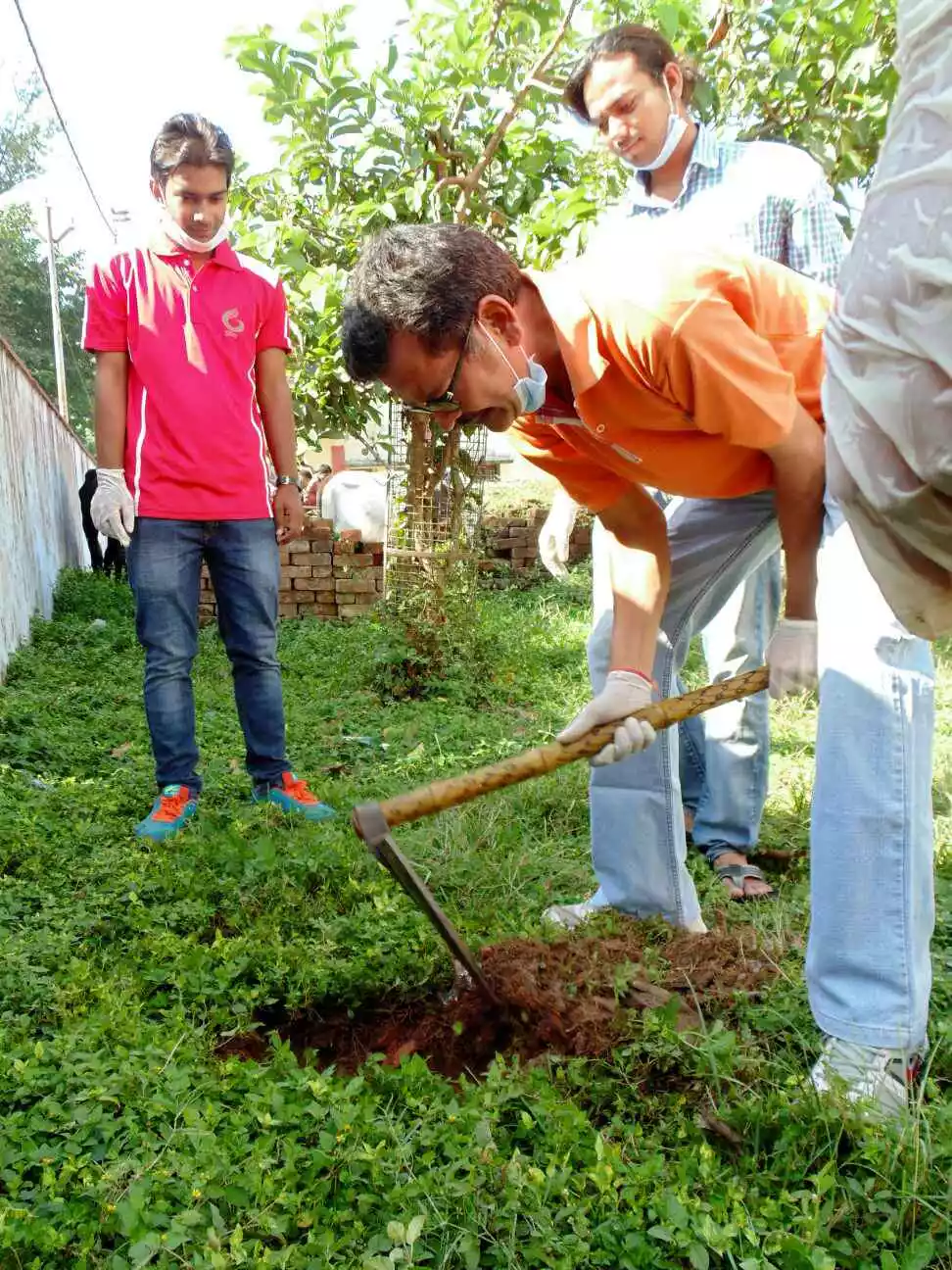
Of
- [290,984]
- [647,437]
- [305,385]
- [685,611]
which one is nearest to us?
[647,437]

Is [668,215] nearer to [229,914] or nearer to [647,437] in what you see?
[647,437]

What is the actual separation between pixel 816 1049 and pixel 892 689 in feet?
2.19

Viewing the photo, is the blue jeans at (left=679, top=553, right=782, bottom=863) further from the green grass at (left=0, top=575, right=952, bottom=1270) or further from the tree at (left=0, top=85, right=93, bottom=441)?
the tree at (left=0, top=85, right=93, bottom=441)

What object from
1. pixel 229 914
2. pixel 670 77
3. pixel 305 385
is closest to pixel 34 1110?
pixel 229 914

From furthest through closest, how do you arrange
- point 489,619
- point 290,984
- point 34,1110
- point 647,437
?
point 489,619
point 290,984
point 647,437
point 34,1110

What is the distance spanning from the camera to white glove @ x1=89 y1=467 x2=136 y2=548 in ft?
10.5

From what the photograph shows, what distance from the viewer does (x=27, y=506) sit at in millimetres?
6883

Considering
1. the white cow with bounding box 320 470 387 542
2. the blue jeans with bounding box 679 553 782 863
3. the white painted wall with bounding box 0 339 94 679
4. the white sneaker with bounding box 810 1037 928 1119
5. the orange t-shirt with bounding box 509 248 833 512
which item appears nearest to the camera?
the white sneaker with bounding box 810 1037 928 1119

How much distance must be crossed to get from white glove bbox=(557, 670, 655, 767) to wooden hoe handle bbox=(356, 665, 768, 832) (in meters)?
0.02

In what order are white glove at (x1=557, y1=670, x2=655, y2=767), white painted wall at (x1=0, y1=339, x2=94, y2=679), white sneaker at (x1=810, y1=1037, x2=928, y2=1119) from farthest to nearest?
white painted wall at (x1=0, y1=339, x2=94, y2=679)
white glove at (x1=557, y1=670, x2=655, y2=767)
white sneaker at (x1=810, y1=1037, x2=928, y2=1119)

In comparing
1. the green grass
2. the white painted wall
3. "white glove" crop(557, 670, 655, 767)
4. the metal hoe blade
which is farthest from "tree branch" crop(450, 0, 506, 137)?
the metal hoe blade

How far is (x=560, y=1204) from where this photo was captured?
1.49m

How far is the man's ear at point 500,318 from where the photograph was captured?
189 centimetres

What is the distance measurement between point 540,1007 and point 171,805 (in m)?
1.57
